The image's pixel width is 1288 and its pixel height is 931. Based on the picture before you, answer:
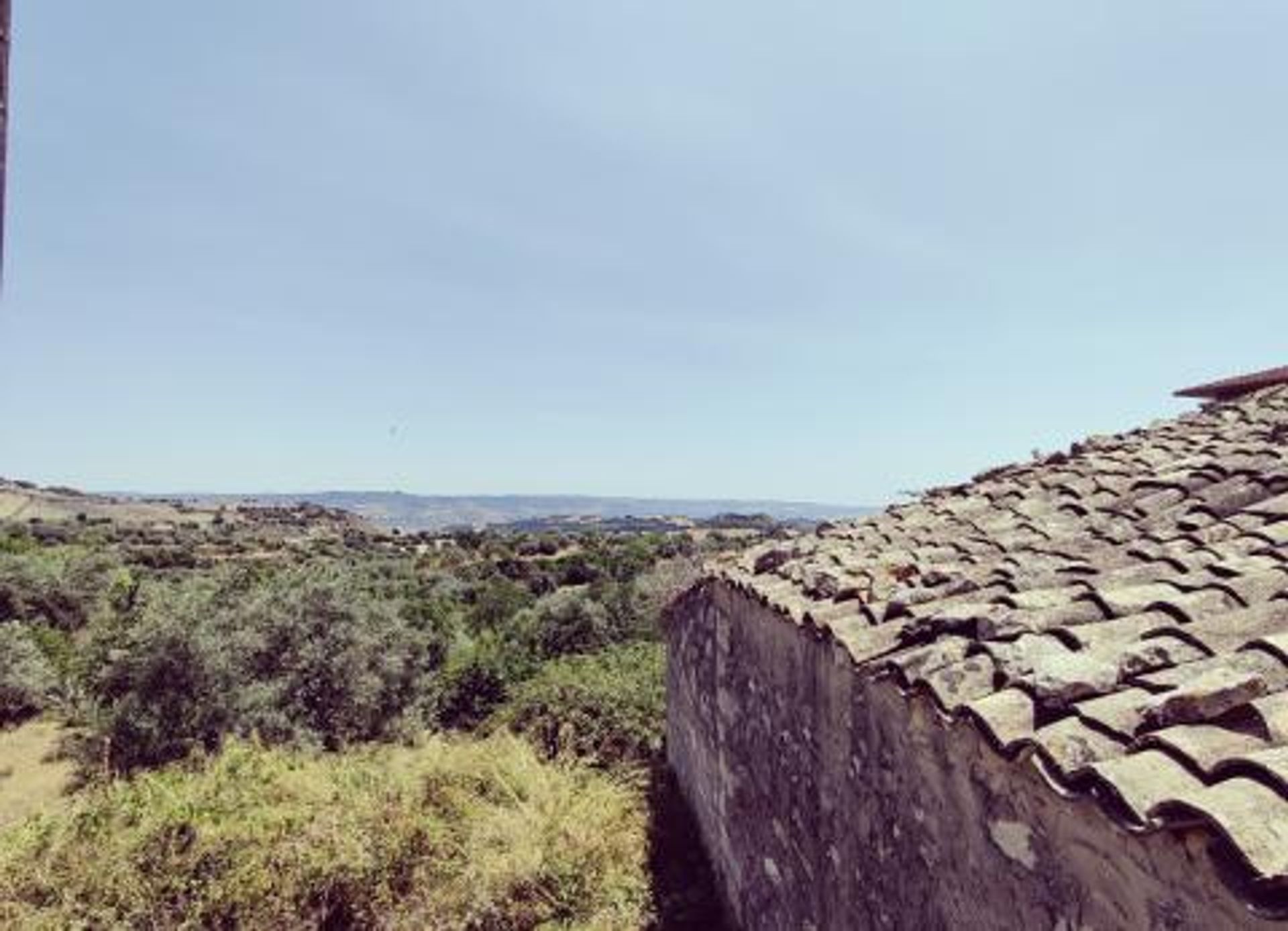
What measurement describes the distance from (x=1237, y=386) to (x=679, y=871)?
8316mm

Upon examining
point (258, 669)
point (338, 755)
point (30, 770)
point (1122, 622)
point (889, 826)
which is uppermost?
point (1122, 622)

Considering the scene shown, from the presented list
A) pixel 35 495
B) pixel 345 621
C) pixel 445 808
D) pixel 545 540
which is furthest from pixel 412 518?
pixel 445 808

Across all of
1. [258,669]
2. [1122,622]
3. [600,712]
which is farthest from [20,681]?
[1122,622]

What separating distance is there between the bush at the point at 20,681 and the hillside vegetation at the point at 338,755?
2.3 inches

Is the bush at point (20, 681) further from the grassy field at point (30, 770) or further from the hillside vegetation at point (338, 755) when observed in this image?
the grassy field at point (30, 770)

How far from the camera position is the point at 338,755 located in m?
16.3

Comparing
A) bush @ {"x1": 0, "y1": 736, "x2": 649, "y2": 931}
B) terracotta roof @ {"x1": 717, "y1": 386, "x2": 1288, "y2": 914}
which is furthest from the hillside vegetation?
→ terracotta roof @ {"x1": 717, "y1": 386, "x2": 1288, "y2": 914}

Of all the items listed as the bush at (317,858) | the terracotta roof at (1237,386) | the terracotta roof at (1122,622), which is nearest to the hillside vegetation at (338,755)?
the bush at (317,858)

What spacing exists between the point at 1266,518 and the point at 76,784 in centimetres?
1884

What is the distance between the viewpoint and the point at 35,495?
92188mm

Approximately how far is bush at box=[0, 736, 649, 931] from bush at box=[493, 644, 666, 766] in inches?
131

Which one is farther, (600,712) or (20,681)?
(20,681)

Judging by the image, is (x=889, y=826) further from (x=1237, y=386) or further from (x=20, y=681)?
(x=20, y=681)

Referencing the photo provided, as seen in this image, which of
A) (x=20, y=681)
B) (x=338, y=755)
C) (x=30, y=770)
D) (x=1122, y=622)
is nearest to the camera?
(x=1122, y=622)
